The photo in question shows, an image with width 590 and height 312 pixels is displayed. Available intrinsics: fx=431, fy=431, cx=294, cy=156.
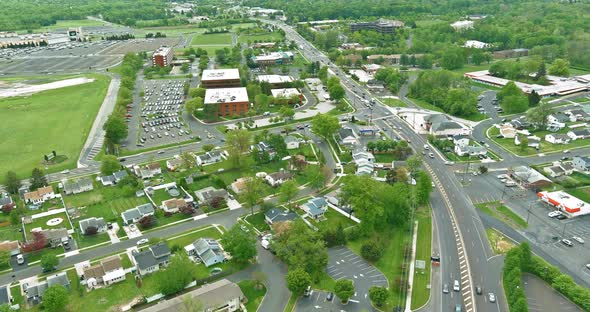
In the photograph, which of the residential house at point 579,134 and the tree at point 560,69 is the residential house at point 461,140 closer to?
the residential house at point 579,134

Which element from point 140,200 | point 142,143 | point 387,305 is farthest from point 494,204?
point 142,143

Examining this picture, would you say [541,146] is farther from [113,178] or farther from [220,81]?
[220,81]

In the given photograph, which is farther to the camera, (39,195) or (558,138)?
(558,138)

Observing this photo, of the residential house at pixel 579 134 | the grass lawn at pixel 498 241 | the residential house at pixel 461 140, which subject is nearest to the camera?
the grass lawn at pixel 498 241

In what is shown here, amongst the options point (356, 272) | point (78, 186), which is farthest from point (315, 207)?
point (78, 186)

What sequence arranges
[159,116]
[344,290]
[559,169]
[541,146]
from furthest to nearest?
[159,116], [541,146], [559,169], [344,290]

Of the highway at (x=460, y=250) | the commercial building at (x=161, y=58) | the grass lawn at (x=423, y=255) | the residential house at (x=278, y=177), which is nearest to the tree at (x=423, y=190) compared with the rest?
the grass lawn at (x=423, y=255)

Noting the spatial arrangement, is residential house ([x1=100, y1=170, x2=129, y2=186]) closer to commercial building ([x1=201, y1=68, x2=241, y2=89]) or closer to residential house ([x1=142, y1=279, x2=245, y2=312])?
residential house ([x1=142, y1=279, x2=245, y2=312])
